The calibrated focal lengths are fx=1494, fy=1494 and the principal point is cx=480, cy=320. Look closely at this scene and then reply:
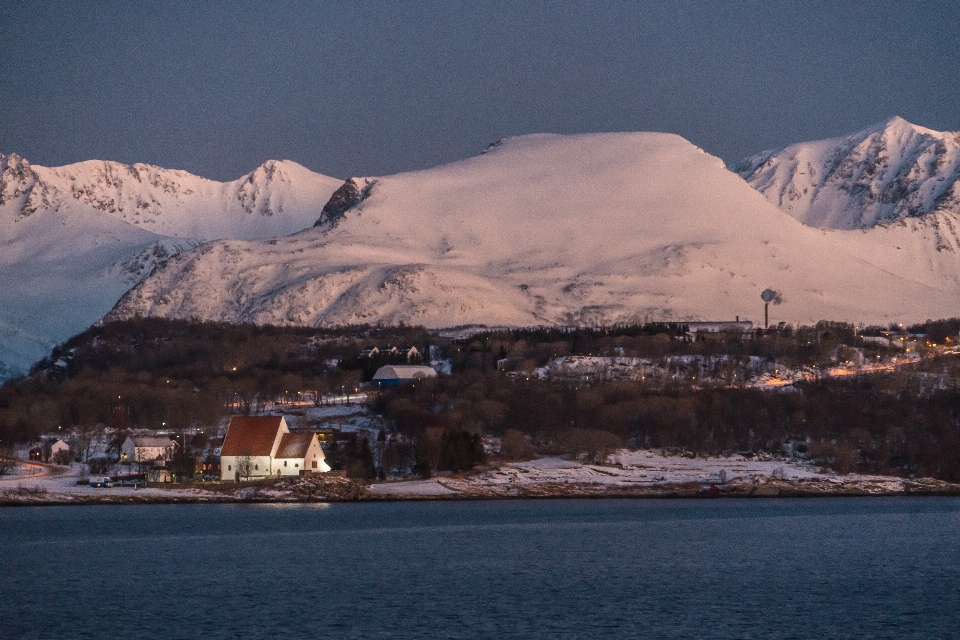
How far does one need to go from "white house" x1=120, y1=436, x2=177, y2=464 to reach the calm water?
24.2 m

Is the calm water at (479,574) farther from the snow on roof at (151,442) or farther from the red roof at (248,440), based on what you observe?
the snow on roof at (151,442)

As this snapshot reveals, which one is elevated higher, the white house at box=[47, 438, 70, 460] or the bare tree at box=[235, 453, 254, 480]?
the white house at box=[47, 438, 70, 460]

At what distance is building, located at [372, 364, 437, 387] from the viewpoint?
520 feet

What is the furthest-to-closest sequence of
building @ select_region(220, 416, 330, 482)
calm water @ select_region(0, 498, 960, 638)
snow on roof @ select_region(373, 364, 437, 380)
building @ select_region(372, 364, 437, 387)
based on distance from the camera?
snow on roof @ select_region(373, 364, 437, 380) < building @ select_region(372, 364, 437, 387) < building @ select_region(220, 416, 330, 482) < calm water @ select_region(0, 498, 960, 638)

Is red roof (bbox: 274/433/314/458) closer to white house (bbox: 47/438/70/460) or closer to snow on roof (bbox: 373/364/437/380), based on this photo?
white house (bbox: 47/438/70/460)

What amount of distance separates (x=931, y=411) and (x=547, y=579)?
86356 millimetres

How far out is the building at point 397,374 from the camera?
158375mm

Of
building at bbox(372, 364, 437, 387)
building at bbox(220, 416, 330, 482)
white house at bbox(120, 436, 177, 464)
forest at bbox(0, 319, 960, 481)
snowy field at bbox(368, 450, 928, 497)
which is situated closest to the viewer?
building at bbox(220, 416, 330, 482)

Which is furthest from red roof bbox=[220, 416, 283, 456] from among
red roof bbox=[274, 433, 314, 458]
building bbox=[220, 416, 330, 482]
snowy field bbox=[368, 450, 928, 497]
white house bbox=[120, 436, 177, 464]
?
white house bbox=[120, 436, 177, 464]

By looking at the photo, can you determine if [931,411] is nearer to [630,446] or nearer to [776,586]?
[630,446]

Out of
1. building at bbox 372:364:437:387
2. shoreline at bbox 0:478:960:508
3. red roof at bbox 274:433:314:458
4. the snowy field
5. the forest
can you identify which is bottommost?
shoreline at bbox 0:478:960:508

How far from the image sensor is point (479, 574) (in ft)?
173

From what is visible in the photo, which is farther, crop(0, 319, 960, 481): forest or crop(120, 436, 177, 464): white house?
crop(0, 319, 960, 481): forest

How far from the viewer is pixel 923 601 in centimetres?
4575
